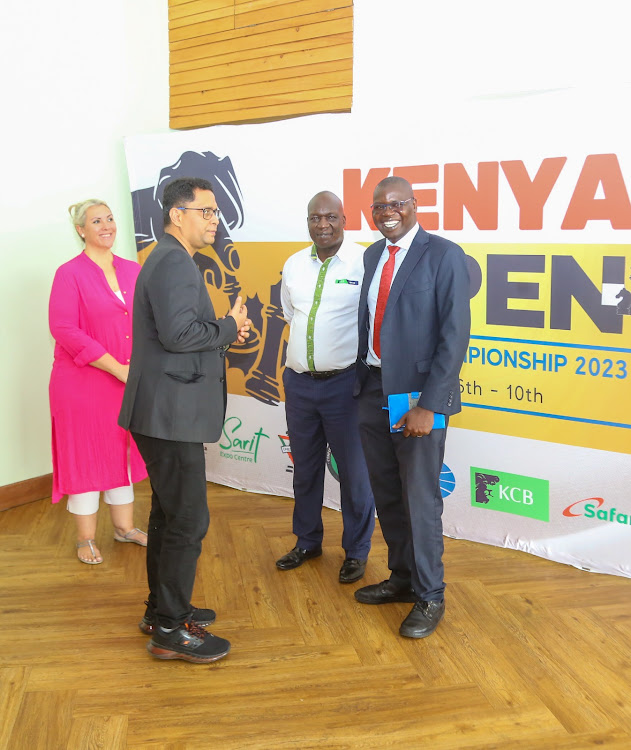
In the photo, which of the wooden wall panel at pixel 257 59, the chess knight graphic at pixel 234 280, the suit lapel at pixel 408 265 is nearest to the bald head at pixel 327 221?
the suit lapel at pixel 408 265

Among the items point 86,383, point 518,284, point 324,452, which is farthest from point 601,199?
point 86,383

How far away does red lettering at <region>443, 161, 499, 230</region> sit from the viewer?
12.1ft

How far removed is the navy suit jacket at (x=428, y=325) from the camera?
2.91m

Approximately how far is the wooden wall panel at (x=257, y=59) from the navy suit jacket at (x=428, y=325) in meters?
1.76

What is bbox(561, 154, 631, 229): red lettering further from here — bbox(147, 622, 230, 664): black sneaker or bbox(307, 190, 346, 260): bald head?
bbox(147, 622, 230, 664): black sneaker

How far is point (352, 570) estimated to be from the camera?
142 inches

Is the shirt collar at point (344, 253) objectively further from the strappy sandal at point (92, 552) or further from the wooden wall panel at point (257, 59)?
the strappy sandal at point (92, 552)

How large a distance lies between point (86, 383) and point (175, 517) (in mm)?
1324

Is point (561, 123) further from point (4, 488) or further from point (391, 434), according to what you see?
point (4, 488)

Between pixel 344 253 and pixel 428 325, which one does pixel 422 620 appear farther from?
pixel 344 253

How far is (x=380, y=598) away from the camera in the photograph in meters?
3.36

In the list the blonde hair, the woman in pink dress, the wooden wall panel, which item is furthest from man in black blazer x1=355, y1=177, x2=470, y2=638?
the wooden wall panel

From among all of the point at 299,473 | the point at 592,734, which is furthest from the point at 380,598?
the point at 592,734

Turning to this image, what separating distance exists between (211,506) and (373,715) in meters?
2.27
